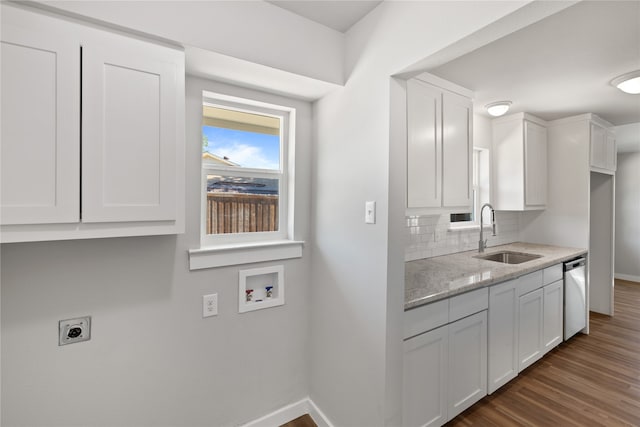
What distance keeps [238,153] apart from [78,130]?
877 mm

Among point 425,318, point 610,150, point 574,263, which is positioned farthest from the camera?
point 610,150

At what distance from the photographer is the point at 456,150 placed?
219 cm

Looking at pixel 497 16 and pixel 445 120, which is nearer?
pixel 497 16

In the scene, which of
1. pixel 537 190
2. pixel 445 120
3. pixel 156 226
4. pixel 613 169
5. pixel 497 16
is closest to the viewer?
pixel 497 16

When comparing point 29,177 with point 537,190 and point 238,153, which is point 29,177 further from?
point 537,190

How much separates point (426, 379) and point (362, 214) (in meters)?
1.03

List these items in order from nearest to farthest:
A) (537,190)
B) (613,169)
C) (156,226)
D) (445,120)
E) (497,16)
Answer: (497,16), (156,226), (445,120), (537,190), (613,169)

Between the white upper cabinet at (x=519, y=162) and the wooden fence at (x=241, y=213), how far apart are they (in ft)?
8.68

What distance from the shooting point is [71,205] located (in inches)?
43.3

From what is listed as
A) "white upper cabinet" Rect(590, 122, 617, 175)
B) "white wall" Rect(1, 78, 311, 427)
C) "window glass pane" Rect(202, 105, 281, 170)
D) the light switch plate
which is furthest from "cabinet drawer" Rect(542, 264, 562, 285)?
"window glass pane" Rect(202, 105, 281, 170)

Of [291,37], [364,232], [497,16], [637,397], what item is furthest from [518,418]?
[291,37]

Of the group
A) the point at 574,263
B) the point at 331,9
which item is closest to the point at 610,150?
the point at 574,263

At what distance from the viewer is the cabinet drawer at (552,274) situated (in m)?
2.55

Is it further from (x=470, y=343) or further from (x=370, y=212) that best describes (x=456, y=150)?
(x=470, y=343)
